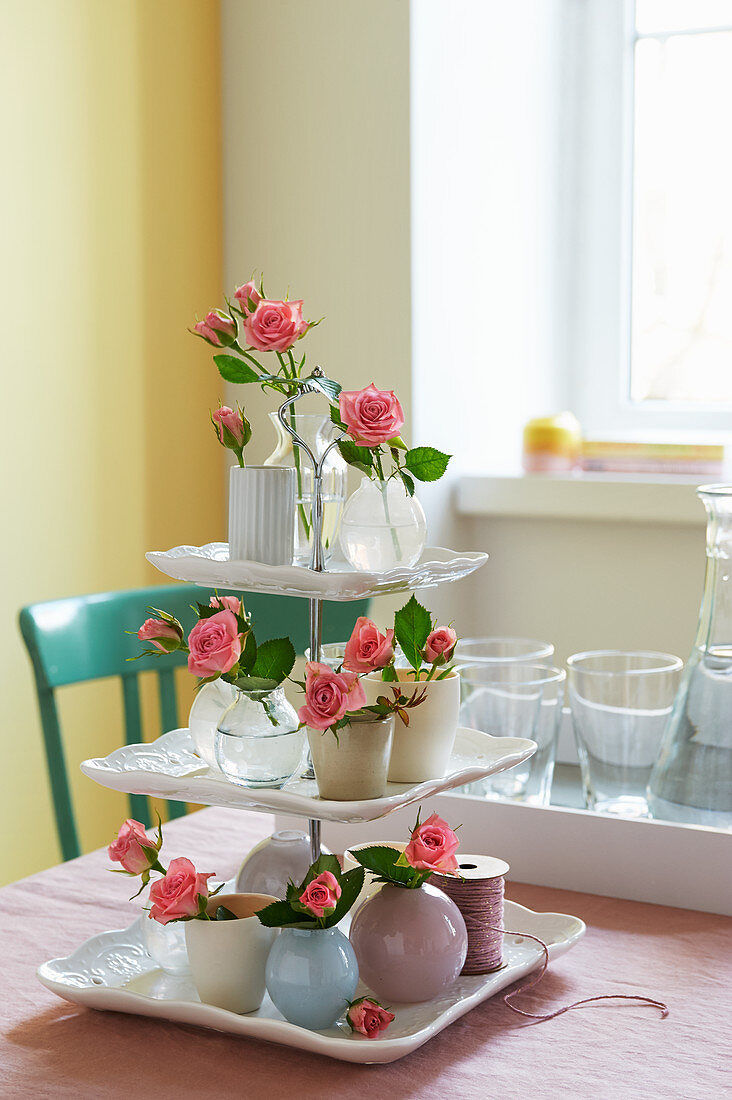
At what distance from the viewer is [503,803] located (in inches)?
38.2

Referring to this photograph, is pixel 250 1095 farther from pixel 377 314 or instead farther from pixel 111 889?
pixel 377 314

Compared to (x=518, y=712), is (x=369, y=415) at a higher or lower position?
higher

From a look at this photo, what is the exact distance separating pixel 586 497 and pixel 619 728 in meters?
0.96

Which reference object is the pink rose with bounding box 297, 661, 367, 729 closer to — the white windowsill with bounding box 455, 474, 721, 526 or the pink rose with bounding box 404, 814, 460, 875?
the pink rose with bounding box 404, 814, 460, 875

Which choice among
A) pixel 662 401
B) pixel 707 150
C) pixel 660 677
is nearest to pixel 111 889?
pixel 660 677

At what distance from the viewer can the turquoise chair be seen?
4.33ft

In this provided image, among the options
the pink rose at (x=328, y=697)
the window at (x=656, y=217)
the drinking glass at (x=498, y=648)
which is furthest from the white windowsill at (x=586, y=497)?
the pink rose at (x=328, y=697)

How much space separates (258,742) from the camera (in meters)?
0.73

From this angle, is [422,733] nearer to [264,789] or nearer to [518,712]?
[264,789]

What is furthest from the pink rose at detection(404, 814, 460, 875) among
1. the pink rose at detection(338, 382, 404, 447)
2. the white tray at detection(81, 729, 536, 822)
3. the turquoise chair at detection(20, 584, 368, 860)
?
the turquoise chair at detection(20, 584, 368, 860)

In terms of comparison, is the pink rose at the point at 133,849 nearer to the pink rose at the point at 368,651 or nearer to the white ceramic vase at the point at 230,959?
the white ceramic vase at the point at 230,959

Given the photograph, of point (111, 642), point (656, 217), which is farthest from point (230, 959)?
point (656, 217)

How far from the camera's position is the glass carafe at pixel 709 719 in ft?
3.07

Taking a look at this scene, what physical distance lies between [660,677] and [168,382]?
1144 mm
